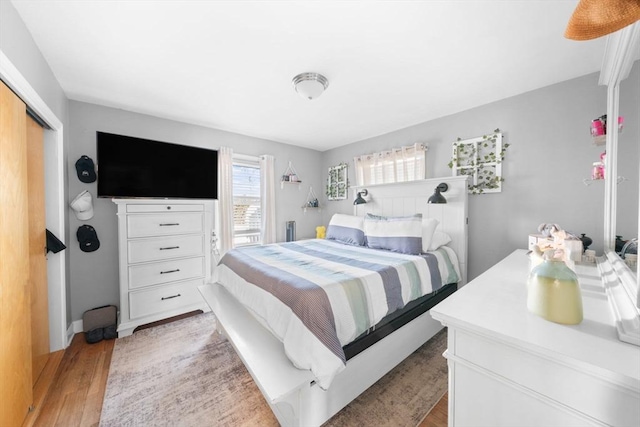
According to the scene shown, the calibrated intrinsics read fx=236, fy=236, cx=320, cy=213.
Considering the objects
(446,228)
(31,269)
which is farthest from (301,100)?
(31,269)

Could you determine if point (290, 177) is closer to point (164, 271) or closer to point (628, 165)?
point (164, 271)

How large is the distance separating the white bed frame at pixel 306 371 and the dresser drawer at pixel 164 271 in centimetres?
57

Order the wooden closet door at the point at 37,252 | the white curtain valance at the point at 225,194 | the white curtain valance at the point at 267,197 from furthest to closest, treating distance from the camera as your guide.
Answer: the white curtain valance at the point at 267,197, the white curtain valance at the point at 225,194, the wooden closet door at the point at 37,252

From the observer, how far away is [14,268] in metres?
1.33

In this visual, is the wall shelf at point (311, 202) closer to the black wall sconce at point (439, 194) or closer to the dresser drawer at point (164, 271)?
the dresser drawer at point (164, 271)

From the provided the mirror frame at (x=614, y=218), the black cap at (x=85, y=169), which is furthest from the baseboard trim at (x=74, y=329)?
the mirror frame at (x=614, y=218)

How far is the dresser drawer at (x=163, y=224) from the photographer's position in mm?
2448

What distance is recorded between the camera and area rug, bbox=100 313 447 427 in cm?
143

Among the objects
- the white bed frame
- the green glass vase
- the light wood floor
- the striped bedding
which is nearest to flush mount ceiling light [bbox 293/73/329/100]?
the striped bedding

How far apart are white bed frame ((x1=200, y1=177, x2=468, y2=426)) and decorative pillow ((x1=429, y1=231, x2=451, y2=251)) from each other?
114 mm

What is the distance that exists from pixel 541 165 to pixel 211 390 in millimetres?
3375

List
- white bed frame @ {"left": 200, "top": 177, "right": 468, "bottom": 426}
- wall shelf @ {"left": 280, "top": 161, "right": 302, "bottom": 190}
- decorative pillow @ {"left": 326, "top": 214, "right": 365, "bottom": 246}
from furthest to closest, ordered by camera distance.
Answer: wall shelf @ {"left": 280, "top": 161, "right": 302, "bottom": 190} < decorative pillow @ {"left": 326, "top": 214, "right": 365, "bottom": 246} < white bed frame @ {"left": 200, "top": 177, "right": 468, "bottom": 426}

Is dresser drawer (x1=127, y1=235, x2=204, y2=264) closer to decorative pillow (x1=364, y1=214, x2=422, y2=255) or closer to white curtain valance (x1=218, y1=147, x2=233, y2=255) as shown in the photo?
white curtain valance (x1=218, y1=147, x2=233, y2=255)

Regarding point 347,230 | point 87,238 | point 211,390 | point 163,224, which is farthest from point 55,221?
point 347,230
